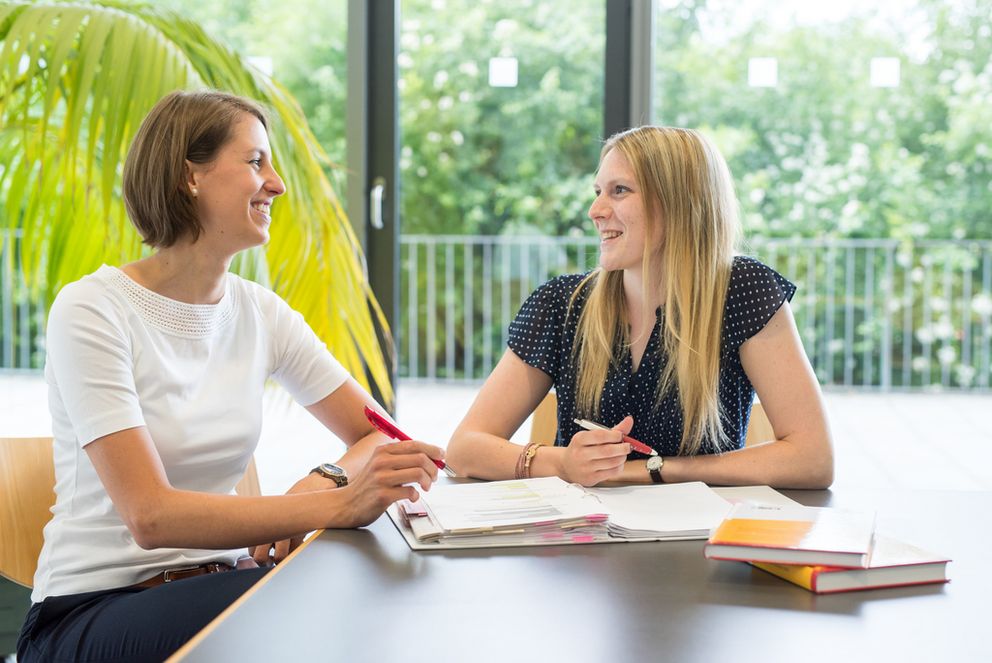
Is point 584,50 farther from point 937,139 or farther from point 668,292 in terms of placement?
point 668,292

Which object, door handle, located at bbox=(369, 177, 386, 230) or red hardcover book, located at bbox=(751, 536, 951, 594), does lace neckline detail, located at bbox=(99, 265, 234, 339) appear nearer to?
red hardcover book, located at bbox=(751, 536, 951, 594)

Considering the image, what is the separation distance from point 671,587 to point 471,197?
273 cm

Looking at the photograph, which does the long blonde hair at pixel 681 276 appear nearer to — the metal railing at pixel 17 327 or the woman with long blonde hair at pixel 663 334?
the woman with long blonde hair at pixel 663 334

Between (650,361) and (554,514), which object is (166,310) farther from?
(650,361)

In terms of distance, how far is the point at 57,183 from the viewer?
2.30 meters

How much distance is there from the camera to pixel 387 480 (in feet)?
4.36

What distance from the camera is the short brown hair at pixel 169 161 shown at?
1607 millimetres

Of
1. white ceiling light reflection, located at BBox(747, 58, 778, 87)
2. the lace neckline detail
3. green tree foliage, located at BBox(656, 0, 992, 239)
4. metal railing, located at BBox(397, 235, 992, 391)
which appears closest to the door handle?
metal railing, located at BBox(397, 235, 992, 391)

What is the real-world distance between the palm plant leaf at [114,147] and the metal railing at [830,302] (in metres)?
1.31

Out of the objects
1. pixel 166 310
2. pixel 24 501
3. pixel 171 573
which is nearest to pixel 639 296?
pixel 166 310

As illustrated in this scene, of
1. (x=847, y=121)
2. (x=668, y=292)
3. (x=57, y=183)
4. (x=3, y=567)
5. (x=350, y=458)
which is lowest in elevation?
(x=3, y=567)

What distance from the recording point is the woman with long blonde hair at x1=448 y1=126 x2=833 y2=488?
1800mm

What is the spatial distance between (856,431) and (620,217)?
3033 mm

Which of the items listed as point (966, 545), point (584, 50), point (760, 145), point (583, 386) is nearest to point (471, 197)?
point (584, 50)
